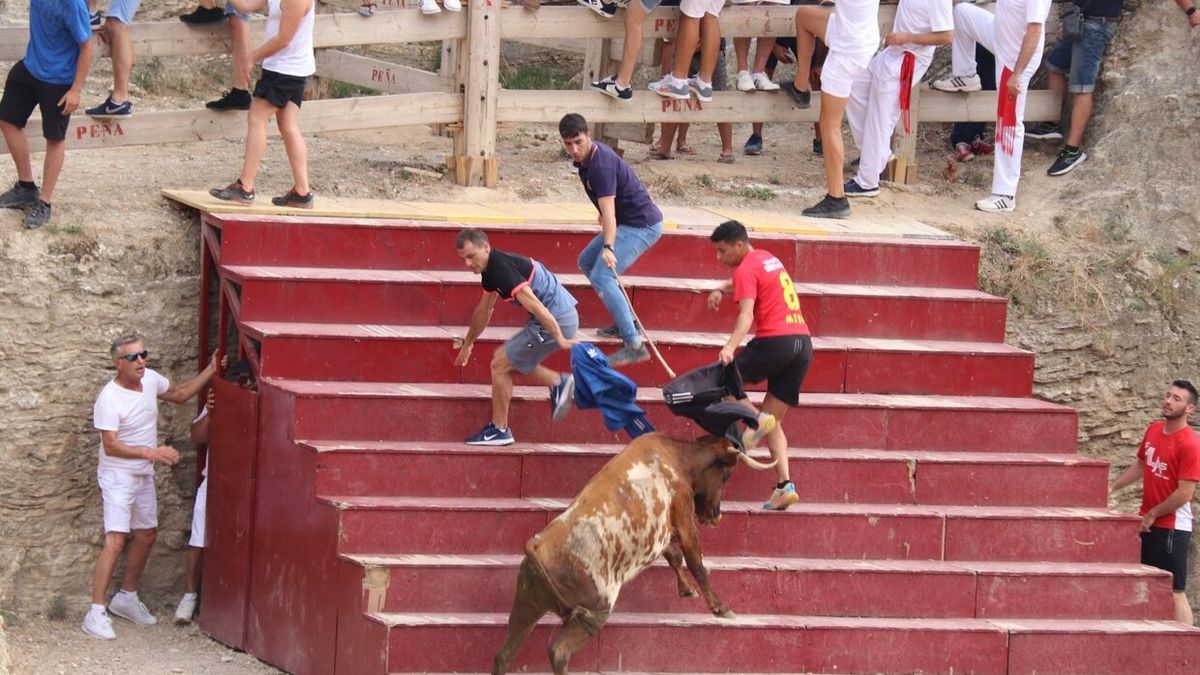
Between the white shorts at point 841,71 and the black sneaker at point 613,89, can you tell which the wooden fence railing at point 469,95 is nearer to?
the black sneaker at point 613,89

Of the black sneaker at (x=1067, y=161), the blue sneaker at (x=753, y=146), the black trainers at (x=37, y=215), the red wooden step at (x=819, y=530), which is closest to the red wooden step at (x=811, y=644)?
the red wooden step at (x=819, y=530)

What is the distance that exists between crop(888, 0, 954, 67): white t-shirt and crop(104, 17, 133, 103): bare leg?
18.1 ft

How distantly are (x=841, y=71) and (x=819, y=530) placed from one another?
12.7 feet

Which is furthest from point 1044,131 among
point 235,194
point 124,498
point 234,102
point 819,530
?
point 124,498

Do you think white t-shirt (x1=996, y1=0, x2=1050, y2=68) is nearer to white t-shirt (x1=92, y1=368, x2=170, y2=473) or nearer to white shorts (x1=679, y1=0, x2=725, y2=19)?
white shorts (x1=679, y1=0, x2=725, y2=19)

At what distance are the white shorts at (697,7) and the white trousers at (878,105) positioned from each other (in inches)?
47.1

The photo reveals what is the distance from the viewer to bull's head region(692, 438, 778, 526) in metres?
9.23

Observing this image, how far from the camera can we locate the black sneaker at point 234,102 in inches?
453

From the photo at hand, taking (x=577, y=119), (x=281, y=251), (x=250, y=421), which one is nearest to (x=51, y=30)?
(x=281, y=251)

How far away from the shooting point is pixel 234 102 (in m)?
11.5

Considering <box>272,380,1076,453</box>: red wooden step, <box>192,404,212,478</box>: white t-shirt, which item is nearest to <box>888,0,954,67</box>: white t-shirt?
<box>272,380,1076,453</box>: red wooden step

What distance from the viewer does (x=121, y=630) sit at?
34.4ft

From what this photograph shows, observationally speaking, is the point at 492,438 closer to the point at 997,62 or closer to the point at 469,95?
the point at 469,95

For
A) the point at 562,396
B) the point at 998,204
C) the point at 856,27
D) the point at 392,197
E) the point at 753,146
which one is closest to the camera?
the point at 562,396
